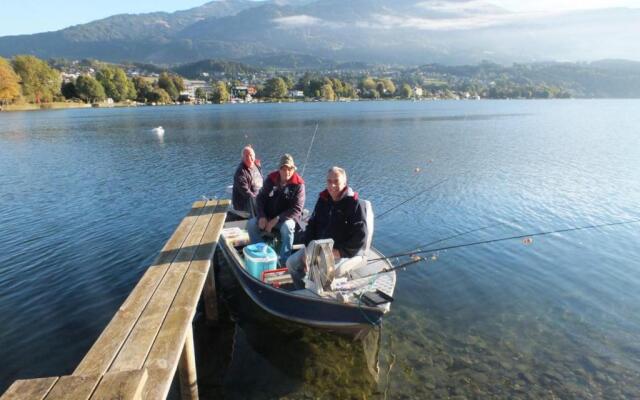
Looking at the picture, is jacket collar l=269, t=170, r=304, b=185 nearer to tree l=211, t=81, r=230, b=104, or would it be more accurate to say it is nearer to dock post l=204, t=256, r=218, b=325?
dock post l=204, t=256, r=218, b=325

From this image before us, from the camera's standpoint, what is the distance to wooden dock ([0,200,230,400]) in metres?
4.01

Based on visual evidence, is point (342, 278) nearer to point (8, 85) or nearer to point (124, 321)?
point (124, 321)

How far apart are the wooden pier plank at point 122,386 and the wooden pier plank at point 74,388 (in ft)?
0.25

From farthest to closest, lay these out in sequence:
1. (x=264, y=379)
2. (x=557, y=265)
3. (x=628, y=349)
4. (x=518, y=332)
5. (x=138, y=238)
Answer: (x=138, y=238)
(x=557, y=265)
(x=518, y=332)
(x=628, y=349)
(x=264, y=379)

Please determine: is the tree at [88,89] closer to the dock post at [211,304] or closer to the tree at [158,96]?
the tree at [158,96]

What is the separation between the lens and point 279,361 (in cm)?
774

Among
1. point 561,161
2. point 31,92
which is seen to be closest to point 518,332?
point 561,161

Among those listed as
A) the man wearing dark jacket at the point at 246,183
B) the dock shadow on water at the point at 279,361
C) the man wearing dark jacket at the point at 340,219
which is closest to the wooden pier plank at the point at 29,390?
the dock shadow on water at the point at 279,361

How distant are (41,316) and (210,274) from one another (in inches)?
148

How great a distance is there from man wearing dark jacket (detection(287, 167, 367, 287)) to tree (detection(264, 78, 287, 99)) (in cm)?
17885

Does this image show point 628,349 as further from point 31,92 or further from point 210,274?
point 31,92

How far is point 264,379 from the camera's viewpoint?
7289mm

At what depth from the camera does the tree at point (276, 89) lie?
179575 millimetres

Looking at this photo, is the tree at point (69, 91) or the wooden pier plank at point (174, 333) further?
the tree at point (69, 91)
